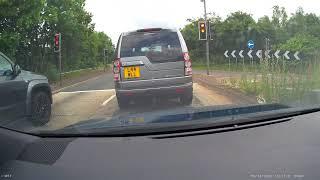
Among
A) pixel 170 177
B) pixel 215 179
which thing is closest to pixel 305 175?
pixel 215 179

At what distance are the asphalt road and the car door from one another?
25cm

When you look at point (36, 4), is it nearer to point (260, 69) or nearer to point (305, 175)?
point (305, 175)

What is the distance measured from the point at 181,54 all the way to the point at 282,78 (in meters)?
2.75

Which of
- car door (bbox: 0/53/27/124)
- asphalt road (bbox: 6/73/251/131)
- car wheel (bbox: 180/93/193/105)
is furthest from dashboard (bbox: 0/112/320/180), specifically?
car wheel (bbox: 180/93/193/105)

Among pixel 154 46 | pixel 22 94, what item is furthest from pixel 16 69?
pixel 154 46

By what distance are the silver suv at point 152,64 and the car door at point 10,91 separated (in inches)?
103

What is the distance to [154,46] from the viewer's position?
26.0ft

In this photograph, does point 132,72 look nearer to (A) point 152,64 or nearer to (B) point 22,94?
(A) point 152,64

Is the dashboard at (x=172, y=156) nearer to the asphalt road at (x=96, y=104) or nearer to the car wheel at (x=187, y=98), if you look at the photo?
the asphalt road at (x=96, y=104)

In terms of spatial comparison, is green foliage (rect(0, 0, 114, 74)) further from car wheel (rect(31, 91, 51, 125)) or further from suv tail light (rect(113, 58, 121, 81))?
suv tail light (rect(113, 58, 121, 81))

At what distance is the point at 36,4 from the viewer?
13.7 feet

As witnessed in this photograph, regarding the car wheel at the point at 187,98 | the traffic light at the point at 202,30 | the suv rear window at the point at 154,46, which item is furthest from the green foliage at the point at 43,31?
the traffic light at the point at 202,30

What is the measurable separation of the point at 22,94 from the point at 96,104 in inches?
59.4

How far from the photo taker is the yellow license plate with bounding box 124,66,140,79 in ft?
25.4
